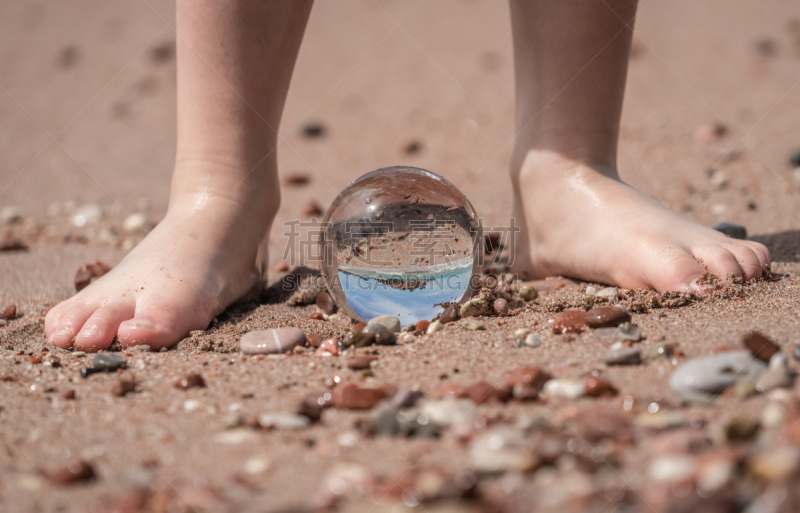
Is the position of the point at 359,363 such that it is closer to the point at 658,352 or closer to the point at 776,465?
the point at 658,352

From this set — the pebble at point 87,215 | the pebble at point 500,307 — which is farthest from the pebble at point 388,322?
the pebble at point 87,215

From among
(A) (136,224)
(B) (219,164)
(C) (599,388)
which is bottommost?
(C) (599,388)

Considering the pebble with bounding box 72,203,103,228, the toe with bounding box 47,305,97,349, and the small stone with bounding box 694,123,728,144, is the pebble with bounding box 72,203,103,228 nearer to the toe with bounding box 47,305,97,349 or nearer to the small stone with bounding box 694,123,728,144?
the toe with bounding box 47,305,97,349

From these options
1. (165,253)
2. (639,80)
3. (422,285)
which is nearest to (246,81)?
(165,253)

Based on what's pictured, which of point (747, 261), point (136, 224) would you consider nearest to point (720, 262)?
point (747, 261)

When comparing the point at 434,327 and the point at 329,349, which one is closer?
the point at 329,349

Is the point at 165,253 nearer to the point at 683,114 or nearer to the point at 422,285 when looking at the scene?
the point at 422,285
